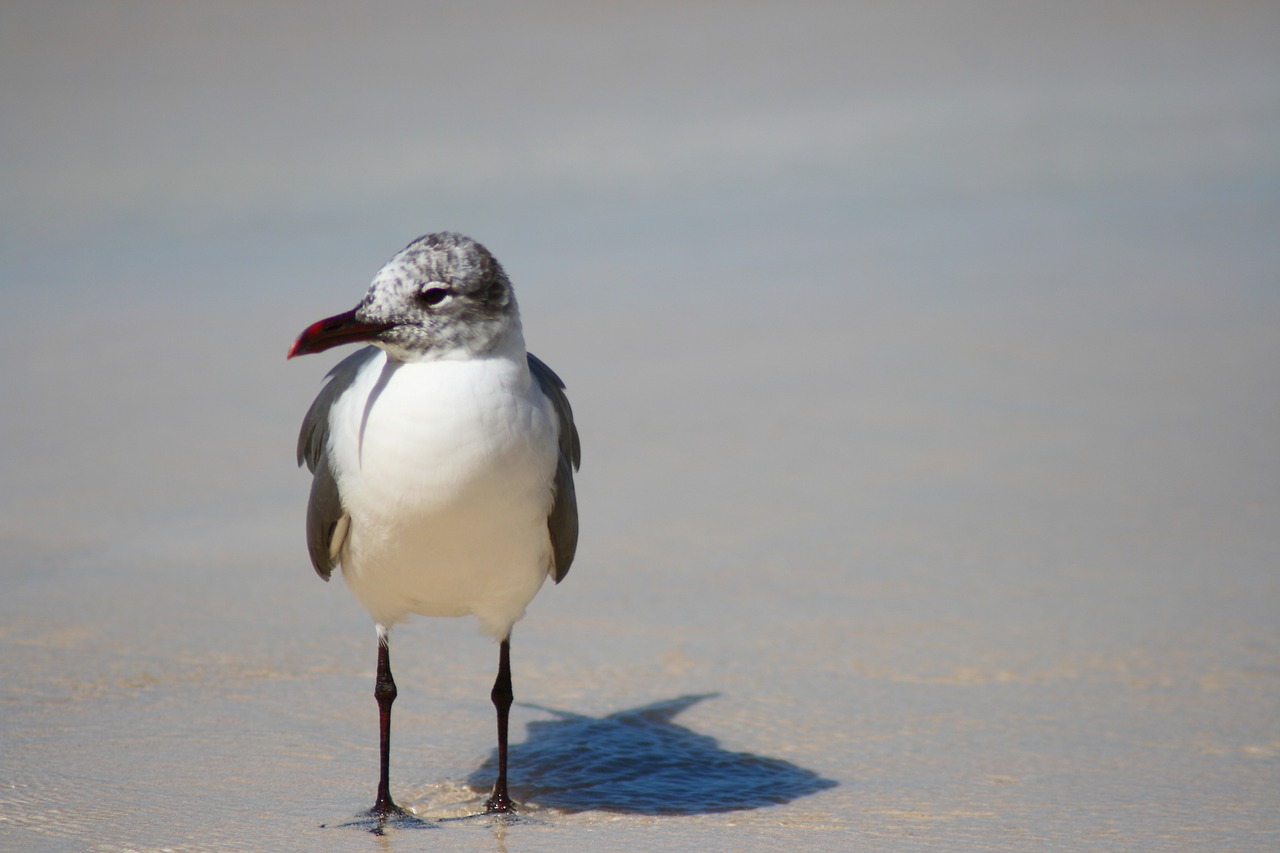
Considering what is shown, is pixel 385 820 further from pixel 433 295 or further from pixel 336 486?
pixel 433 295

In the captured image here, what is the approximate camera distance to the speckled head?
3.30 metres

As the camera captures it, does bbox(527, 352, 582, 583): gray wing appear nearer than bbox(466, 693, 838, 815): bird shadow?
Yes

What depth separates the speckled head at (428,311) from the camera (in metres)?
3.30

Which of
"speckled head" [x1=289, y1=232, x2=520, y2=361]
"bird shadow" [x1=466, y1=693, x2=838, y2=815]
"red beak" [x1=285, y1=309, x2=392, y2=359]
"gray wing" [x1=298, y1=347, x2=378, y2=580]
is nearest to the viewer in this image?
"red beak" [x1=285, y1=309, x2=392, y2=359]

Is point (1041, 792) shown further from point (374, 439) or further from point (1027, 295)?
point (1027, 295)

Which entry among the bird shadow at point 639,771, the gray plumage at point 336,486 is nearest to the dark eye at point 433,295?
the gray plumage at point 336,486

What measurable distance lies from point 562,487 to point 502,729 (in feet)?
2.42

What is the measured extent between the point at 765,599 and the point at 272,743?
7.02ft

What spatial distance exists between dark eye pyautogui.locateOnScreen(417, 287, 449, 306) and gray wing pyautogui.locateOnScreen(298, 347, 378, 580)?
0.38 m

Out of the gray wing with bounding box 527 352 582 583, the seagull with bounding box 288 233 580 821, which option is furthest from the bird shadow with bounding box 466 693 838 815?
the gray wing with bounding box 527 352 582 583

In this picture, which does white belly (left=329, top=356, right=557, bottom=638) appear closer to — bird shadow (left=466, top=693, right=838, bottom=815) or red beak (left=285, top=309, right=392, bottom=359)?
red beak (left=285, top=309, right=392, bottom=359)

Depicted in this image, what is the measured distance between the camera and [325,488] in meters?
3.57

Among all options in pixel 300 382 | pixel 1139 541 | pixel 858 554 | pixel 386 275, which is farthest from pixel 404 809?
pixel 300 382

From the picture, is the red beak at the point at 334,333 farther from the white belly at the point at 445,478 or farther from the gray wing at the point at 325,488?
the gray wing at the point at 325,488
